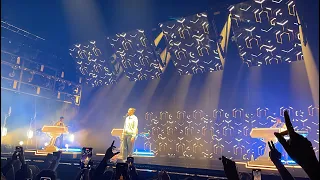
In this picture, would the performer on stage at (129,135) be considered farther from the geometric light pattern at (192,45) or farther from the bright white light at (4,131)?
the bright white light at (4,131)

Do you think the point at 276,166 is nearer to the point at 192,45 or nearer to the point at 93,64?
the point at 192,45

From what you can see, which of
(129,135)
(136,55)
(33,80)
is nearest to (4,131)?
(33,80)

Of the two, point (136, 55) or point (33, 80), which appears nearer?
point (33, 80)

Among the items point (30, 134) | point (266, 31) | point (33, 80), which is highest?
point (266, 31)

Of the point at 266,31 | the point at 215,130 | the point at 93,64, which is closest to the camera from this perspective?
the point at 266,31

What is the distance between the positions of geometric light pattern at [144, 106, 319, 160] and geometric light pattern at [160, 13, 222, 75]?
2.00 m

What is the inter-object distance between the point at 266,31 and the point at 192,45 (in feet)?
10.2

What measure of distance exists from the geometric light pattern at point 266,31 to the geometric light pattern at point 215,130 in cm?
196

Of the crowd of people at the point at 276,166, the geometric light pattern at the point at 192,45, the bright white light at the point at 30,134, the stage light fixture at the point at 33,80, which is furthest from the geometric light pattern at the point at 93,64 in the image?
the crowd of people at the point at 276,166

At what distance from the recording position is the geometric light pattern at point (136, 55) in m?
12.8

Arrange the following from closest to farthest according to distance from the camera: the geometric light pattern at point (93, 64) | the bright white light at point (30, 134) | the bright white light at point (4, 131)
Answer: the bright white light at point (4, 131) < the bright white light at point (30, 134) < the geometric light pattern at point (93, 64)

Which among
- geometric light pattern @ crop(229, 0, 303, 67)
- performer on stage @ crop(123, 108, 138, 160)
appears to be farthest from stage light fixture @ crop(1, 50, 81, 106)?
geometric light pattern @ crop(229, 0, 303, 67)

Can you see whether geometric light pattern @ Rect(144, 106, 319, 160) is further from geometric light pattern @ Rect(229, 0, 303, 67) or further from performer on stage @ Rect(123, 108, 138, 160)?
performer on stage @ Rect(123, 108, 138, 160)

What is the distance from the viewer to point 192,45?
39.2ft
